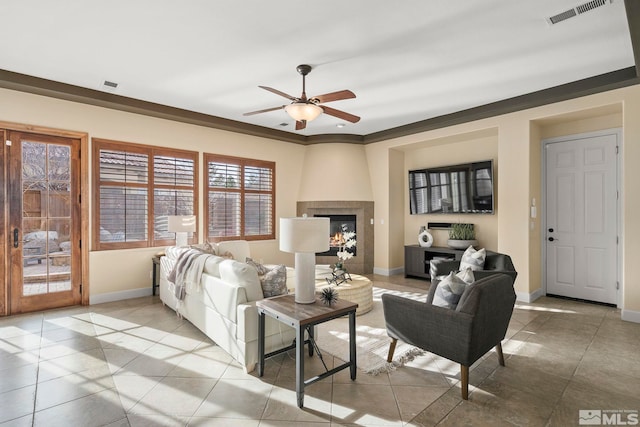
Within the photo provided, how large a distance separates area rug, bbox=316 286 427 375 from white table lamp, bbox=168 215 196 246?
2661mm

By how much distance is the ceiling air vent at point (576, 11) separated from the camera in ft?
8.50

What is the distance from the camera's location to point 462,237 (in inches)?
228

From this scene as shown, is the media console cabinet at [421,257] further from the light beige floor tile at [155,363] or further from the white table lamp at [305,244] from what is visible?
the light beige floor tile at [155,363]

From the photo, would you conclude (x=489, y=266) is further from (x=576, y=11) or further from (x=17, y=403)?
(x=17, y=403)

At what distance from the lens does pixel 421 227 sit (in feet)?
21.6

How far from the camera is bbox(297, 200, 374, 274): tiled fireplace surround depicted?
22.3 ft

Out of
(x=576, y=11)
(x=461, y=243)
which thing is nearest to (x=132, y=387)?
(x=576, y=11)

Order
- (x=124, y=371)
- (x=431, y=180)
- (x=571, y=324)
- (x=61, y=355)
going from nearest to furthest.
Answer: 1. (x=124, y=371)
2. (x=61, y=355)
3. (x=571, y=324)
4. (x=431, y=180)

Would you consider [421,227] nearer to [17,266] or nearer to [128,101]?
[128,101]

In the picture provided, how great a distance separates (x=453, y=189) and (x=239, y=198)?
155 inches

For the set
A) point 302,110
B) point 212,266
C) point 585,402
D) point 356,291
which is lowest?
point 585,402

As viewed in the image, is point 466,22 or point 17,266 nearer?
point 466,22

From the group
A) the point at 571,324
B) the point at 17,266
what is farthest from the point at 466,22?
the point at 17,266

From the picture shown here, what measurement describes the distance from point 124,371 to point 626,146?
5.86 m
